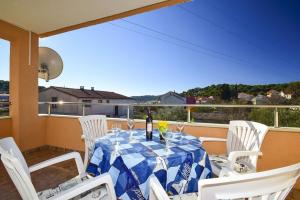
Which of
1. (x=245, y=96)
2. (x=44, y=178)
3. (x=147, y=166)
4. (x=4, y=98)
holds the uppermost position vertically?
(x=245, y=96)

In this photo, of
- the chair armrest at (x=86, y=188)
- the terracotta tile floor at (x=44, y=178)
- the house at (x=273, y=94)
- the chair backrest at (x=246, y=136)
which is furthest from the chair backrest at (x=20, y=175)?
the house at (x=273, y=94)

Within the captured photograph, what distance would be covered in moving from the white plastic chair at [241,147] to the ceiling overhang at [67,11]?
6.43ft

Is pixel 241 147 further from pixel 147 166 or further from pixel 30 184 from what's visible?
pixel 30 184

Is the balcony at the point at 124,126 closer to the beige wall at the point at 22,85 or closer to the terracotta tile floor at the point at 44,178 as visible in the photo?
the terracotta tile floor at the point at 44,178

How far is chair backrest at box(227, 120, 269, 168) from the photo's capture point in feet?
7.32

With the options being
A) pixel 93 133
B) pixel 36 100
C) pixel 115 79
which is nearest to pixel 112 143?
pixel 93 133

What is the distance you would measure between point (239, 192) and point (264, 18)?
480 inches

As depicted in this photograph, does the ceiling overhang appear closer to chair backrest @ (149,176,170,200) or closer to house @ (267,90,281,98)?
chair backrest @ (149,176,170,200)

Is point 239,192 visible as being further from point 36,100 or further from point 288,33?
point 288,33

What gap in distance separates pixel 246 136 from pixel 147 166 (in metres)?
1.49

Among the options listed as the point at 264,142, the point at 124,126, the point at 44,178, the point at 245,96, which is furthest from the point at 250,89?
the point at 44,178

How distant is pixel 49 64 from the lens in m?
4.66

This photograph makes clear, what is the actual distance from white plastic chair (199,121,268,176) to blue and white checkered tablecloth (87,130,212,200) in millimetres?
348

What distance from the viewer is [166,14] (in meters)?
10.0
